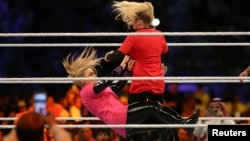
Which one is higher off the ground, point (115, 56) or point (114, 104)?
point (115, 56)

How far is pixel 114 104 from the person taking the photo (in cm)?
359

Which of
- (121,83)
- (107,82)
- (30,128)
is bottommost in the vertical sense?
(30,128)

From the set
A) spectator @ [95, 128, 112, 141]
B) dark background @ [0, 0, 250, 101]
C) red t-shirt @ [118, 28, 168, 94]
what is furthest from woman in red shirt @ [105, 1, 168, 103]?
dark background @ [0, 0, 250, 101]

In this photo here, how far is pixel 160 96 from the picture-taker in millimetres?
3707

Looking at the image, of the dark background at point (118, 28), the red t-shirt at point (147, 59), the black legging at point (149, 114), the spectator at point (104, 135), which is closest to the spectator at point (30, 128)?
the black legging at point (149, 114)

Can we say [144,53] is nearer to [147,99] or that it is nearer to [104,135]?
[147,99]

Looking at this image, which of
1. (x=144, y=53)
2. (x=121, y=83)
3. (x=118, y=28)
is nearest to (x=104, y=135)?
(x=121, y=83)

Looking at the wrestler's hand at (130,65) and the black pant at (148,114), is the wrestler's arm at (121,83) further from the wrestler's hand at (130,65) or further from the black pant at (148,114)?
the black pant at (148,114)

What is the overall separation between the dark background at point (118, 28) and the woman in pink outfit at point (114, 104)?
10.0 feet

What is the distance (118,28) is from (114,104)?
137 inches

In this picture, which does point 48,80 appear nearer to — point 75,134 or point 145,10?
point 145,10

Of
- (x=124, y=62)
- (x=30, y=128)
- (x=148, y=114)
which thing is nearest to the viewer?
A: (x=30, y=128)

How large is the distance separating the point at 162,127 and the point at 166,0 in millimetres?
4019

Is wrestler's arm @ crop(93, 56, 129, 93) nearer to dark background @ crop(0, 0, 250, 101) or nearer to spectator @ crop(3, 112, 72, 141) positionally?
spectator @ crop(3, 112, 72, 141)
